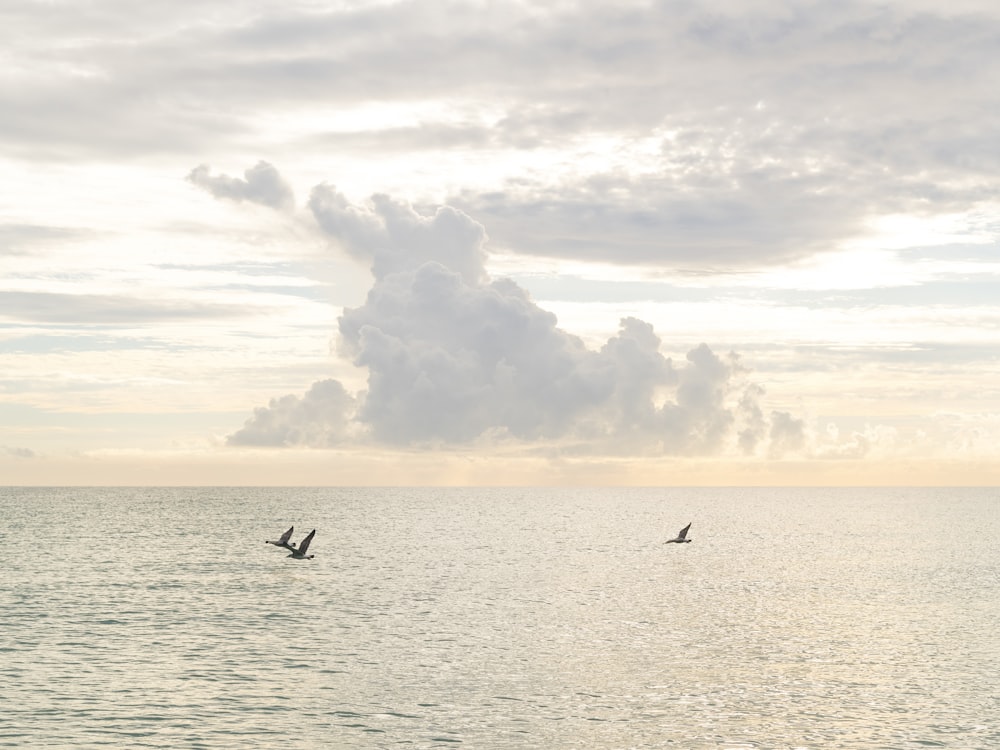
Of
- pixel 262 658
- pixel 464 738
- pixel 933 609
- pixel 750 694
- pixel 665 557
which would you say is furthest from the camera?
pixel 665 557

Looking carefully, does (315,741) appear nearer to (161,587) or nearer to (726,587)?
(161,587)

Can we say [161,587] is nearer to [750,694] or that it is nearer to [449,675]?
[449,675]

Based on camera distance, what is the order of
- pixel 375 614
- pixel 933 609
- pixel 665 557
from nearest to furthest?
pixel 375 614
pixel 933 609
pixel 665 557

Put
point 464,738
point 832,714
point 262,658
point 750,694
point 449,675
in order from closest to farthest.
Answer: point 464,738
point 832,714
point 750,694
point 449,675
point 262,658

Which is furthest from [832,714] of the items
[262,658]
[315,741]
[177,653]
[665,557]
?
[665,557]

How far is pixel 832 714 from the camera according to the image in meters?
44.8

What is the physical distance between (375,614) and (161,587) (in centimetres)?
2713

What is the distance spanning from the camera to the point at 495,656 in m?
56.6

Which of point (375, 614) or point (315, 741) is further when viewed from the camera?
point (375, 614)

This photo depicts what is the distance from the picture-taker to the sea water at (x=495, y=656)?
42.1 meters

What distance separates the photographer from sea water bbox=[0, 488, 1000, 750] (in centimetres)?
4209

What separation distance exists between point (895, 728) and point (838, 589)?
176ft

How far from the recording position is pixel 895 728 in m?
42.4

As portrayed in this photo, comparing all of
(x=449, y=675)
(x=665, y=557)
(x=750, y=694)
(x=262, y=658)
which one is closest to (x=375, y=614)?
(x=262, y=658)
